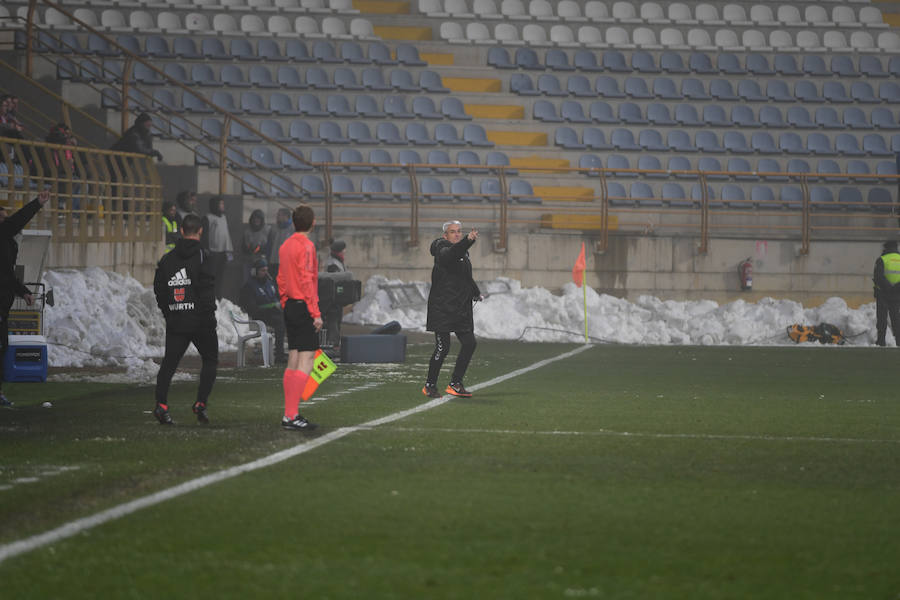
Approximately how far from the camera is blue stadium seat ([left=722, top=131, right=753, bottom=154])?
107ft

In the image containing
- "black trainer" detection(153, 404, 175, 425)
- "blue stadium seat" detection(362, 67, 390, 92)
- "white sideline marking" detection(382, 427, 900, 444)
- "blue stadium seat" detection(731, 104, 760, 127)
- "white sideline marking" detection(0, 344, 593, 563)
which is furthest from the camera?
"blue stadium seat" detection(731, 104, 760, 127)

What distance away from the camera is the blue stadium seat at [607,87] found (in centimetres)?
3348

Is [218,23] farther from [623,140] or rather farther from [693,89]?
[693,89]

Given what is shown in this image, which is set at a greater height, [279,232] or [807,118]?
[807,118]

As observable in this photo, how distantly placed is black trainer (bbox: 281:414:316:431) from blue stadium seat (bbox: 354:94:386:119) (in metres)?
23.0

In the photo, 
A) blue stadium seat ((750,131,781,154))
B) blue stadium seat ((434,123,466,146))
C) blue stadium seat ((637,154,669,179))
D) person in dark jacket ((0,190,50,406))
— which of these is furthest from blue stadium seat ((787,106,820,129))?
person in dark jacket ((0,190,50,406))

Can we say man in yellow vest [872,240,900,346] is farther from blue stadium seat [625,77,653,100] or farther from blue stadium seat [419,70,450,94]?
blue stadium seat [419,70,450,94]

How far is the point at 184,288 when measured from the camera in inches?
414

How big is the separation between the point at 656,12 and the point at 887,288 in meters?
15.8

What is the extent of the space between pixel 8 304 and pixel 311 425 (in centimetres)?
375

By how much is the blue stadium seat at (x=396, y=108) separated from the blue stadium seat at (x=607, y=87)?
16.8ft

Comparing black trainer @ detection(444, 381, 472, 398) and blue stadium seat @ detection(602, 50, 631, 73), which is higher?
blue stadium seat @ detection(602, 50, 631, 73)

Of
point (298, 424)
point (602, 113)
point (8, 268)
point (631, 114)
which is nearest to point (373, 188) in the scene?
point (602, 113)

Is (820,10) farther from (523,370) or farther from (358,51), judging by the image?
(523,370)
